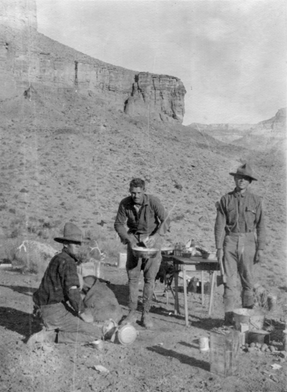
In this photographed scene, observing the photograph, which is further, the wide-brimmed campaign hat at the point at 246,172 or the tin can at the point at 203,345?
the wide-brimmed campaign hat at the point at 246,172

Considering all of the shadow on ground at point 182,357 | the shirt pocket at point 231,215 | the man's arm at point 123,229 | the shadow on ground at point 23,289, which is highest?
the shirt pocket at point 231,215

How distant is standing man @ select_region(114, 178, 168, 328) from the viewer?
20.1 feet

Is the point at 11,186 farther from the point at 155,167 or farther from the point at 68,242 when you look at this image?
the point at 68,242

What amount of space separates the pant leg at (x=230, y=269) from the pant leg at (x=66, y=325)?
1862 mm

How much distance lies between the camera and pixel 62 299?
5.30m

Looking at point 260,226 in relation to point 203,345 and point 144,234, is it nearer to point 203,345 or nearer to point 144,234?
point 144,234

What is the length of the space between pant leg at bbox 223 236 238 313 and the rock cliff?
47924 mm

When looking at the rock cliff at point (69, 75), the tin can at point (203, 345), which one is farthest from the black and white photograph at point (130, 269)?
the rock cliff at point (69, 75)

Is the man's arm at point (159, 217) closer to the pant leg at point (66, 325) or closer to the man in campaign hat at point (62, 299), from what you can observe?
the man in campaign hat at point (62, 299)

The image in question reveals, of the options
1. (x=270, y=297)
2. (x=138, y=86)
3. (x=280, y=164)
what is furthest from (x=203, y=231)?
(x=138, y=86)

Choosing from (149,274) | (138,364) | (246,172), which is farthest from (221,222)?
(138,364)

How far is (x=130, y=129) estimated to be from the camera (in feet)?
160

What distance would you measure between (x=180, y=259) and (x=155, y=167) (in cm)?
3213

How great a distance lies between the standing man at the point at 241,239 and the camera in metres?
6.20
